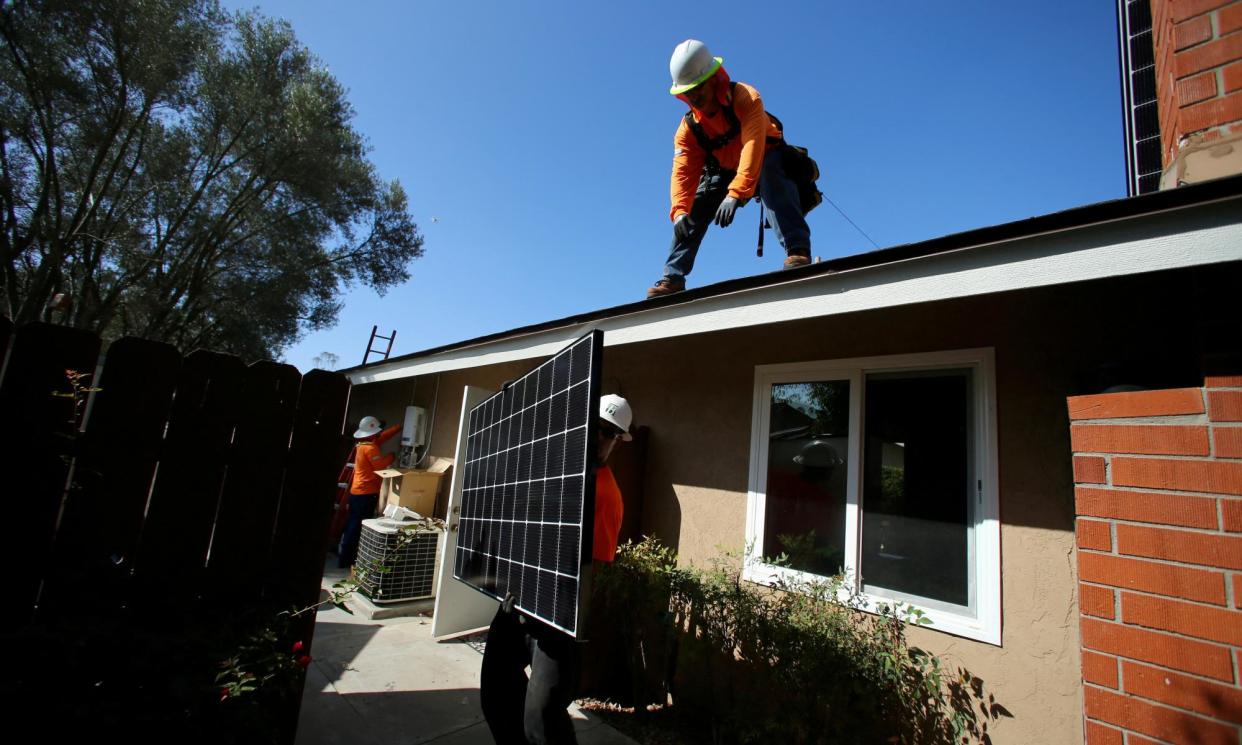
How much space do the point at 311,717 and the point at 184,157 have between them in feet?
52.8

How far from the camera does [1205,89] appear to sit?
217 centimetres

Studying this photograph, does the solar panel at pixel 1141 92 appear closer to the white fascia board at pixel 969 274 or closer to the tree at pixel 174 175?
the white fascia board at pixel 969 274

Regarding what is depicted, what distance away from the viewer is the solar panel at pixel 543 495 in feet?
6.15

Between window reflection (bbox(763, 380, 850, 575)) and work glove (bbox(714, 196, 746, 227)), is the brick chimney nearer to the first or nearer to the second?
window reflection (bbox(763, 380, 850, 575))

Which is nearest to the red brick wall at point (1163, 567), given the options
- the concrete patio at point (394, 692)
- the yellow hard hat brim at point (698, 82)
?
the concrete patio at point (394, 692)

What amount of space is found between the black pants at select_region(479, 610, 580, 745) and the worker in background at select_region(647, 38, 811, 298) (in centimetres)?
264

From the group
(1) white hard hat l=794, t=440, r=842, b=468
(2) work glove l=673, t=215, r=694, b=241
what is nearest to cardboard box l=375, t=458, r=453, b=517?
(2) work glove l=673, t=215, r=694, b=241

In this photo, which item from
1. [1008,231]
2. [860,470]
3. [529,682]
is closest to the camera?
[1008,231]

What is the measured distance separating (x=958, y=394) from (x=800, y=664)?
1784 millimetres

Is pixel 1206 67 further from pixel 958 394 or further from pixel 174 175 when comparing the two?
pixel 174 175

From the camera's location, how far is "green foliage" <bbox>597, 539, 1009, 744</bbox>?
8.63 feet

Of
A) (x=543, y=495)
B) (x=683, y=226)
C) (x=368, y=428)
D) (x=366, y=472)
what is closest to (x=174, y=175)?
(x=368, y=428)

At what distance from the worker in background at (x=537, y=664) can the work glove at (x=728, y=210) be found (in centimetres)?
187

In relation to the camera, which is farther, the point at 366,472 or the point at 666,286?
the point at 366,472
